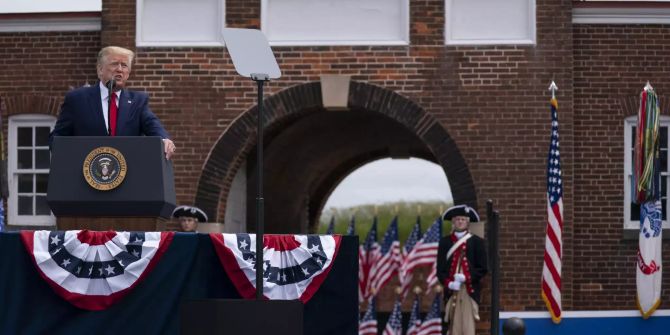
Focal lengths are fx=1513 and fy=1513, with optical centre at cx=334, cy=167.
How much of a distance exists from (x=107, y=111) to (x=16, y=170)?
1017cm

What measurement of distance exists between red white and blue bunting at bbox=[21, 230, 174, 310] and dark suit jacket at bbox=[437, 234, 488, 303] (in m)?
8.48

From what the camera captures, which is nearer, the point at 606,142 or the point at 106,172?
the point at 106,172

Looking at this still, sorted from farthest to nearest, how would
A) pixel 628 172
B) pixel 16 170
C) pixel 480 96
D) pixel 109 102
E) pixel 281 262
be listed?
pixel 16 170
pixel 628 172
pixel 480 96
pixel 109 102
pixel 281 262

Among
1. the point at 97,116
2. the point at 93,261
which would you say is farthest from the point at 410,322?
the point at 93,261

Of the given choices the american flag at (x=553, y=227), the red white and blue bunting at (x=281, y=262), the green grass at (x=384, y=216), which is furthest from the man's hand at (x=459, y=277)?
the green grass at (x=384, y=216)

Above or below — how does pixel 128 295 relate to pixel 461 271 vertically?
above

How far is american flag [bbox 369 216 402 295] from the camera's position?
80.4 ft

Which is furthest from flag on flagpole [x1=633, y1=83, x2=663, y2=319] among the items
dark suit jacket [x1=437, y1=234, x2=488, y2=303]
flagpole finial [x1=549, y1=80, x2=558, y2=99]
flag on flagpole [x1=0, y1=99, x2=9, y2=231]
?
flag on flagpole [x1=0, y1=99, x2=9, y2=231]

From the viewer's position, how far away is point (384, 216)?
5259 centimetres

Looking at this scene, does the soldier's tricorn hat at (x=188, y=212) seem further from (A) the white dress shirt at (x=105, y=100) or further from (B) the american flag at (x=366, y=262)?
(A) the white dress shirt at (x=105, y=100)

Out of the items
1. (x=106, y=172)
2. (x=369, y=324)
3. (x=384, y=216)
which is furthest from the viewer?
(x=384, y=216)

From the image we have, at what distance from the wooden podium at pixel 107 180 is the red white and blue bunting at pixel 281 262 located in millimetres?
541

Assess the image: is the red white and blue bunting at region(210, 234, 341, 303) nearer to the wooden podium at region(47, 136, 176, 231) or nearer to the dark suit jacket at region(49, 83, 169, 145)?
the wooden podium at region(47, 136, 176, 231)

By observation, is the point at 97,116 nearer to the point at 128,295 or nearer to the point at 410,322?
the point at 128,295
